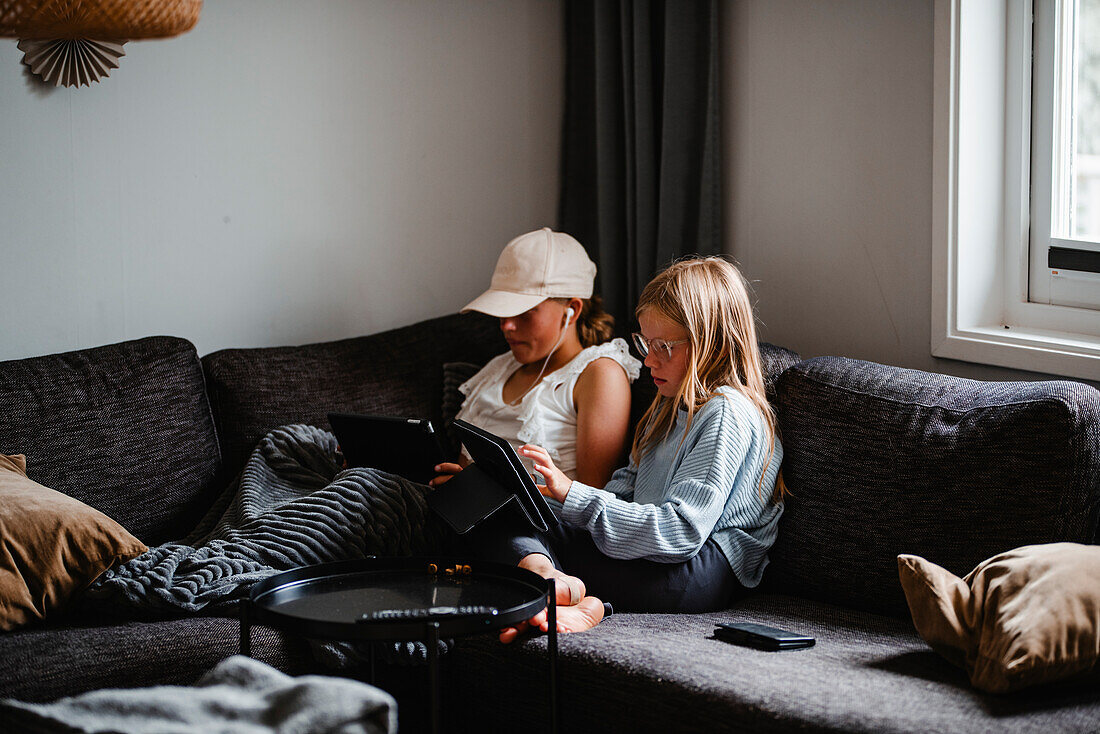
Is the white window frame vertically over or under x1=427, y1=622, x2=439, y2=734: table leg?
over

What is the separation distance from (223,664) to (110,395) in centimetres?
109

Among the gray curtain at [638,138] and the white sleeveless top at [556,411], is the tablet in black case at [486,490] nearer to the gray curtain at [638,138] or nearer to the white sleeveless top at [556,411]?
the white sleeveless top at [556,411]

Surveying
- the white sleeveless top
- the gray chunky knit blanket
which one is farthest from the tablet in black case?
the white sleeveless top

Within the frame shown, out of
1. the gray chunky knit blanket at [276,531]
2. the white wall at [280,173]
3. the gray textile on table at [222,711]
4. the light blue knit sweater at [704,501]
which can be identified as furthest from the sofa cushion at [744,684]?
the white wall at [280,173]

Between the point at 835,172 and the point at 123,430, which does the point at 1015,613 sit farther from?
the point at 123,430

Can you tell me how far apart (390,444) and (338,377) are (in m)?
0.39

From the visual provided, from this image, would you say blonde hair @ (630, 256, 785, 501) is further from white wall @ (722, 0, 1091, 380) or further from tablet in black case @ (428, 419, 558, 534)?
white wall @ (722, 0, 1091, 380)

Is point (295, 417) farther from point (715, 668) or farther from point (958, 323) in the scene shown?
point (958, 323)

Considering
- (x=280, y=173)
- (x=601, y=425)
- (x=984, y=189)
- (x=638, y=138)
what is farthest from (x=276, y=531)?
(x=984, y=189)

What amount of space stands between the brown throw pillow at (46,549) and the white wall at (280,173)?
775 millimetres

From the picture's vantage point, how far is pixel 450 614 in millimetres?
1472

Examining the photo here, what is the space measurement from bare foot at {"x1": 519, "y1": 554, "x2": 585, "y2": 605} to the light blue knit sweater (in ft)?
0.30

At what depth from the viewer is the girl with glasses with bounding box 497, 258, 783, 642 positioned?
189 cm

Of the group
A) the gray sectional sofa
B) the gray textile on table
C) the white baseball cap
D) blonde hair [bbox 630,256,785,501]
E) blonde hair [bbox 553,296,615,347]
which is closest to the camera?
the gray textile on table
